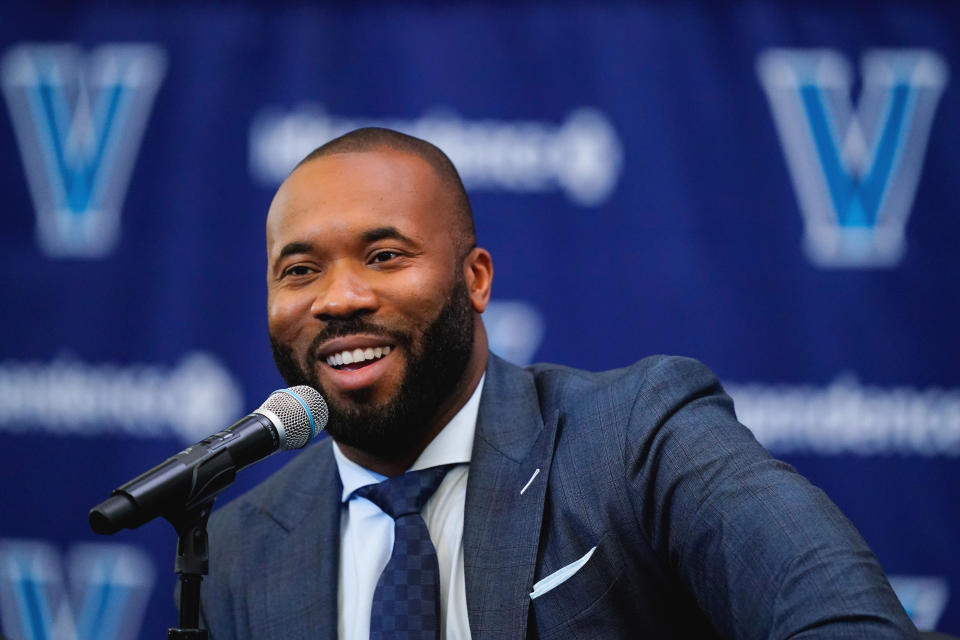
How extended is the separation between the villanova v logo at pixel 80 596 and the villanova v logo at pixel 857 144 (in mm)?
2373

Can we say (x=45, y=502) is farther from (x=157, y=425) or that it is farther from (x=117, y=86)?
(x=117, y=86)

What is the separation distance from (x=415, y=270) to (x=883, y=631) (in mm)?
1062

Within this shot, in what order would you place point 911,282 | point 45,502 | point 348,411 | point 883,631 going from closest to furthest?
point 883,631 < point 348,411 < point 911,282 < point 45,502

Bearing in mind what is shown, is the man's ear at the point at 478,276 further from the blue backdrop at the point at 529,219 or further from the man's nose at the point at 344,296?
the blue backdrop at the point at 529,219

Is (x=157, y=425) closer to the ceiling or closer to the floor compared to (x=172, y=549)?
closer to the ceiling

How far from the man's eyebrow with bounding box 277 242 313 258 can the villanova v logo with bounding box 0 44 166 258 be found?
4.60 feet

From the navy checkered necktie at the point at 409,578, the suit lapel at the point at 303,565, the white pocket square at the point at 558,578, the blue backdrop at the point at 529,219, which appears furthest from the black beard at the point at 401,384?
the blue backdrop at the point at 529,219

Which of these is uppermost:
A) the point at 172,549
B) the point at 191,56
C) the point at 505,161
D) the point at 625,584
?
the point at 191,56

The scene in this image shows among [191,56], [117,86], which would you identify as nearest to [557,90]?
[191,56]

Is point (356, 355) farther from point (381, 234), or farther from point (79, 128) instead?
point (79, 128)

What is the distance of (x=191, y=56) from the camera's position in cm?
310

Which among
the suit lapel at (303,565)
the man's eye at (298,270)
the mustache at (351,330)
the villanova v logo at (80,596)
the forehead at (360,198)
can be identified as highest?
the forehead at (360,198)

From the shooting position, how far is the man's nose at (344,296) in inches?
70.7

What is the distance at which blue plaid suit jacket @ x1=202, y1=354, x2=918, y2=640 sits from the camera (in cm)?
136
